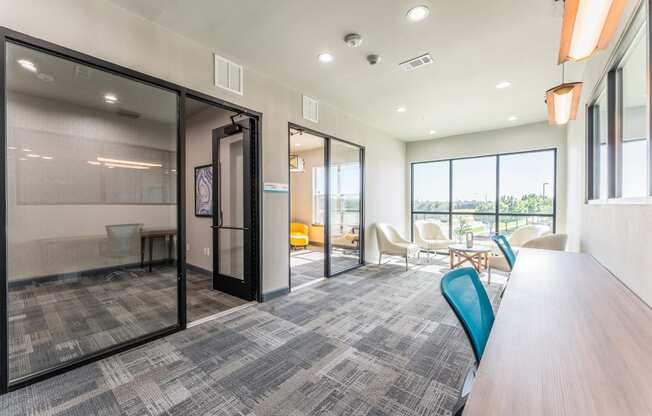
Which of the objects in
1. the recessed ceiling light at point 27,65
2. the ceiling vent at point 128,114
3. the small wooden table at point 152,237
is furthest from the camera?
the small wooden table at point 152,237

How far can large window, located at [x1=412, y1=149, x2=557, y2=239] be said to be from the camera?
18.4 feet

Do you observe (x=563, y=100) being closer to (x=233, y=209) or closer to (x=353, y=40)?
(x=353, y=40)

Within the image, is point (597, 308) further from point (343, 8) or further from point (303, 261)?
point (303, 261)

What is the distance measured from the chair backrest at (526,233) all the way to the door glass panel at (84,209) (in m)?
5.97

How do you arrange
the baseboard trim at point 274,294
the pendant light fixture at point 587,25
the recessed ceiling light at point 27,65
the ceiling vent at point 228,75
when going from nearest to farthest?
the pendant light fixture at point 587,25 → the recessed ceiling light at point 27,65 → the ceiling vent at point 228,75 → the baseboard trim at point 274,294

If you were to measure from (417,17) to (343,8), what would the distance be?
67 cm

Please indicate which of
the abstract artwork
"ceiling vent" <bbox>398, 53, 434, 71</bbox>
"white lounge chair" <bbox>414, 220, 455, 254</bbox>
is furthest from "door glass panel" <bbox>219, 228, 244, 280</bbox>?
"white lounge chair" <bbox>414, 220, 455, 254</bbox>

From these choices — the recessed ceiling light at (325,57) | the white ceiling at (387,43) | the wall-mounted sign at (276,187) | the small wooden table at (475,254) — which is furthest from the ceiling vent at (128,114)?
the small wooden table at (475,254)

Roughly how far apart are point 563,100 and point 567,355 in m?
2.15

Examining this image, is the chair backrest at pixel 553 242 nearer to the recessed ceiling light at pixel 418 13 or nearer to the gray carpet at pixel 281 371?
the gray carpet at pixel 281 371

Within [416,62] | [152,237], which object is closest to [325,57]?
[416,62]

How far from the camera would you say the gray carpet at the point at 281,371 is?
5.74ft

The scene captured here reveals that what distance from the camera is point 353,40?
271 cm

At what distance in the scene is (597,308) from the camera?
131 centimetres
